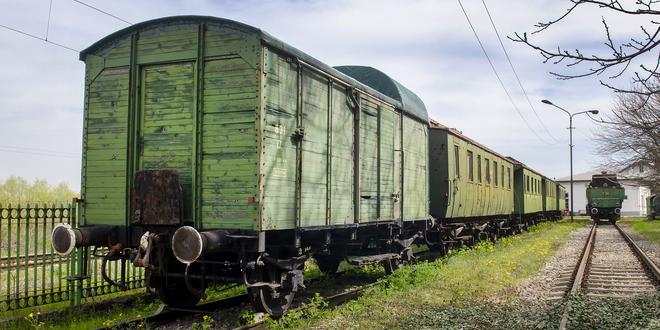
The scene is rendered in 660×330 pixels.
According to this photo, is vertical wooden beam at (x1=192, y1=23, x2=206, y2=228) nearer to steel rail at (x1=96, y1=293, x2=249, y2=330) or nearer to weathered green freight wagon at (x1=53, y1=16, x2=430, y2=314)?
weathered green freight wagon at (x1=53, y1=16, x2=430, y2=314)

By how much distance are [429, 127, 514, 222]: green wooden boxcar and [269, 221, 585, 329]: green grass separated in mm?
1435

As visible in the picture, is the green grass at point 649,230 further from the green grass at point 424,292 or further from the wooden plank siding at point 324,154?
the wooden plank siding at point 324,154

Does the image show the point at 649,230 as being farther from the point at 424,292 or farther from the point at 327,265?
the point at 424,292

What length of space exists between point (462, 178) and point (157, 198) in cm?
959

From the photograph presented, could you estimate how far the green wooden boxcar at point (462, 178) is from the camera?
42.4 feet

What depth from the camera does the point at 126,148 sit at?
667 centimetres

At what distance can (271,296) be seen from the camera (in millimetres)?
6520

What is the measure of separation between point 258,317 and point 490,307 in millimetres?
3001

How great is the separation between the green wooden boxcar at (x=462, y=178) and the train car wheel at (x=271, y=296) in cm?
682

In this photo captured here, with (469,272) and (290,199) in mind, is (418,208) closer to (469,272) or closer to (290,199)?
(469,272)

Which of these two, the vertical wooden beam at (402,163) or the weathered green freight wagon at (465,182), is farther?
the weathered green freight wagon at (465,182)

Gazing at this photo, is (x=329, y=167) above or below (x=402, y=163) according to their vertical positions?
below

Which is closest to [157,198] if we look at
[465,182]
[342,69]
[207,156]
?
[207,156]

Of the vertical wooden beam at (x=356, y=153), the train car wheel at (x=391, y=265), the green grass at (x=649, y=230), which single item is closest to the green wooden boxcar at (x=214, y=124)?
the vertical wooden beam at (x=356, y=153)
